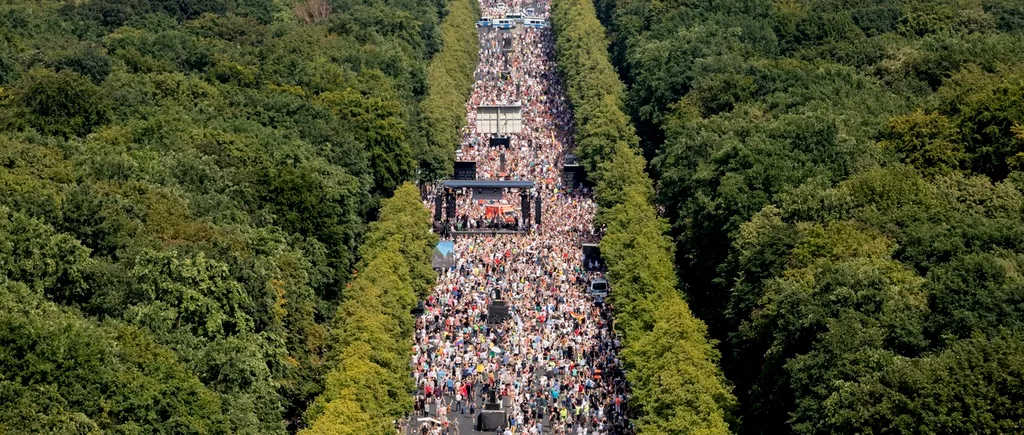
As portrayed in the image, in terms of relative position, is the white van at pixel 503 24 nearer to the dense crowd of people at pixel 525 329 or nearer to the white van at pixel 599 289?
the dense crowd of people at pixel 525 329

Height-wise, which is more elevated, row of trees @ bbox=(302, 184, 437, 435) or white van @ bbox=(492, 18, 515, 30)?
white van @ bbox=(492, 18, 515, 30)

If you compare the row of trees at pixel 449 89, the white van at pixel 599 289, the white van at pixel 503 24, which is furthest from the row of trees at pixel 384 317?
the white van at pixel 503 24

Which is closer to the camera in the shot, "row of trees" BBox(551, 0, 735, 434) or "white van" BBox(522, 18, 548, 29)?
"row of trees" BBox(551, 0, 735, 434)

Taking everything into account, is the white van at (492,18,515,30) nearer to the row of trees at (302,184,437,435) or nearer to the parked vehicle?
the parked vehicle

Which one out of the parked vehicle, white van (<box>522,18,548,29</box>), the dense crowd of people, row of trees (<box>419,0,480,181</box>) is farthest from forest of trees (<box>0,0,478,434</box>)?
the parked vehicle

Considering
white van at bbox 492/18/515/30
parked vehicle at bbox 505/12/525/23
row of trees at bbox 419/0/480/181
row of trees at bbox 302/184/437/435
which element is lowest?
row of trees at bbox 302/184/437/435
